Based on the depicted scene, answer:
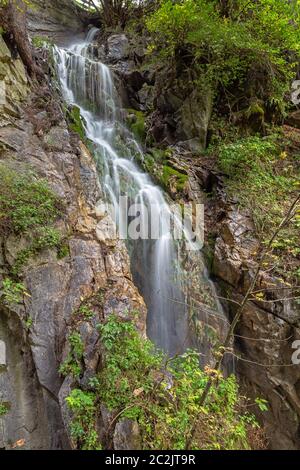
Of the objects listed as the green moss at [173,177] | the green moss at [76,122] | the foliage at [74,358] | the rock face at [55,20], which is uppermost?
the rock face at [55,20]

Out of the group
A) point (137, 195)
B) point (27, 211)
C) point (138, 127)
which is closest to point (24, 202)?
point (27, 211)

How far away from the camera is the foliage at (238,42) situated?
7.71m

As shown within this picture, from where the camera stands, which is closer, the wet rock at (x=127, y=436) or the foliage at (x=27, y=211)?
the wet rock at (x=127, y=436)

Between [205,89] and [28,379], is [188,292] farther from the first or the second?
[205,89]

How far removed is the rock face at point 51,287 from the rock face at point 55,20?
28.0 feet

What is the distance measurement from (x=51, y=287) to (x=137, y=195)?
316 centimetres

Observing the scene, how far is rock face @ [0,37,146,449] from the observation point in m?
3.28

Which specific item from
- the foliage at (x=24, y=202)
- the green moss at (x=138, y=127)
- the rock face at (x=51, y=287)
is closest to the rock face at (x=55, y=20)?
the green moss at (x=138, y=127)

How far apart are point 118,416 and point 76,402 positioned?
392 mm

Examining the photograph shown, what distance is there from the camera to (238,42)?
7715 millimetres

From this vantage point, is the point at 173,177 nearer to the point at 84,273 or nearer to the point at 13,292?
the point at 84,273

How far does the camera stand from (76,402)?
111 inches

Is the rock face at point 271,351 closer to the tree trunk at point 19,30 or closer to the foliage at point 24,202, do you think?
the foliage at point 24,202

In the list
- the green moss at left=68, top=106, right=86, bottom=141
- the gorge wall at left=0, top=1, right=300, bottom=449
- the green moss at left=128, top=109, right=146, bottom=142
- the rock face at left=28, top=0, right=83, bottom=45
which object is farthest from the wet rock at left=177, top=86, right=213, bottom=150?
the rock face at left=28, top=0, right=83, bottom=45
